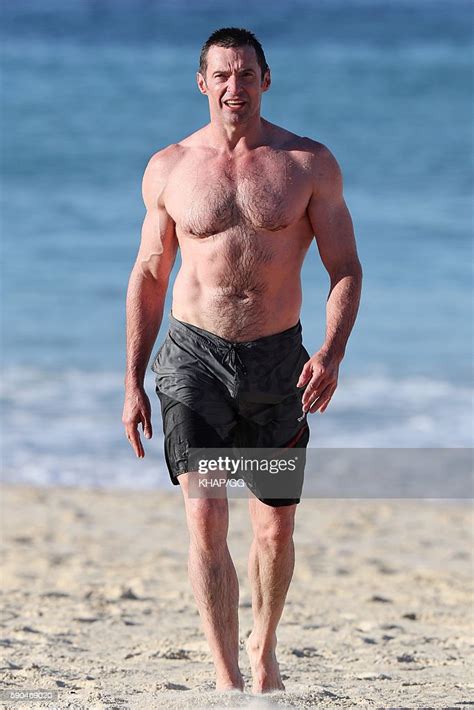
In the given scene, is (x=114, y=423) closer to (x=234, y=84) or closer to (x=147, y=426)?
(x=147, y=426)

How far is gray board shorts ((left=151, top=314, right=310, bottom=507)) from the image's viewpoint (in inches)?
179

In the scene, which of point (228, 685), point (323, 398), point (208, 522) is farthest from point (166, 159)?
point (228, 685)

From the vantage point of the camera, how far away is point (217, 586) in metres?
4.50

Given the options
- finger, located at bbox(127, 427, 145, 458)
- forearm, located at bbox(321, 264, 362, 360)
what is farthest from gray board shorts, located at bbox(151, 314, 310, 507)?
forearm, located at bbox(321, 264, 362, 360)

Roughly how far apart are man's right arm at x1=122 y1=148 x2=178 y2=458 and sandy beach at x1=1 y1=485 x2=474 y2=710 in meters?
1.11

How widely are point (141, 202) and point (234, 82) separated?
16.1 metres

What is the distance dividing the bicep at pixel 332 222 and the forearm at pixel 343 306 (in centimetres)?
4

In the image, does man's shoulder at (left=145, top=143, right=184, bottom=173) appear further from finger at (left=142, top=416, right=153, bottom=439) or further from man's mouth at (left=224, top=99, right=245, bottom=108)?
finger at (left=142, top=416, right=153, bottom=439)

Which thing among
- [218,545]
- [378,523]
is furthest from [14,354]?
[218,545]

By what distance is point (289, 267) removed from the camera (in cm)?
464

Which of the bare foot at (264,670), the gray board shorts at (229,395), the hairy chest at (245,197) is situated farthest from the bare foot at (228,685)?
the hairy chest at (245,197)

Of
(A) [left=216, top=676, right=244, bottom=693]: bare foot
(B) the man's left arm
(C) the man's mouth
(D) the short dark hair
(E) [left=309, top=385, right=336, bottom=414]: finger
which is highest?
(D) the short dark hair

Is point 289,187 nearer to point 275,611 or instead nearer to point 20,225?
point 275,611

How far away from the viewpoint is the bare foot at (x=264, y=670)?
4.69 m
